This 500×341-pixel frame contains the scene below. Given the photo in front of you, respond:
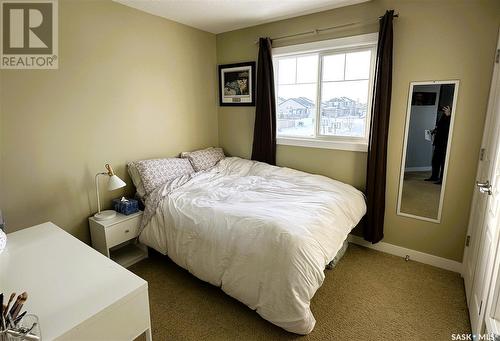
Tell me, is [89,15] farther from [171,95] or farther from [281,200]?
[281,200]

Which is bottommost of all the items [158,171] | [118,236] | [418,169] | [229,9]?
[118,236]

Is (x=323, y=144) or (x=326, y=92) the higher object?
(x=326, y=92)

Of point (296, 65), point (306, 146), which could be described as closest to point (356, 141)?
point (306, 146)

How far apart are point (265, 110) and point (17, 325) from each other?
9.14 feet

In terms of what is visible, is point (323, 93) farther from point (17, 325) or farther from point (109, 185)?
point (17, 325)

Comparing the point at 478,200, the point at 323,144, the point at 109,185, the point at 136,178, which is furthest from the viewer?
the point at 323,144

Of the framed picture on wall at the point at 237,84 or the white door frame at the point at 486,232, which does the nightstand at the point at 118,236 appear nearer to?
the framed picture on wall at the point at 237,84

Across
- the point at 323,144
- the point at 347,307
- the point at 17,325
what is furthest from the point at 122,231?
the point at 323,144

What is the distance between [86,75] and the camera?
2.44m

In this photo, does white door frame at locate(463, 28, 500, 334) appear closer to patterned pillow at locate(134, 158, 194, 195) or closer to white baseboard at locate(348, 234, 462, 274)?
white baseboard at locate(348, 234, 462, 274)

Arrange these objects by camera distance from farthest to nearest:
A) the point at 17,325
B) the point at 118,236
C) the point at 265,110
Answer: the point at 265,110 → the point at 118,236 → the point at 17,325

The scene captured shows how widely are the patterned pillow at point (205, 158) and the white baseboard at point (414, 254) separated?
183 cm

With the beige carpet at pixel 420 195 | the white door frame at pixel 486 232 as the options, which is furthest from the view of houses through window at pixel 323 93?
the white door frame at pixel 486 232

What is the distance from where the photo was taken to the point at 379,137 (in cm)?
253
